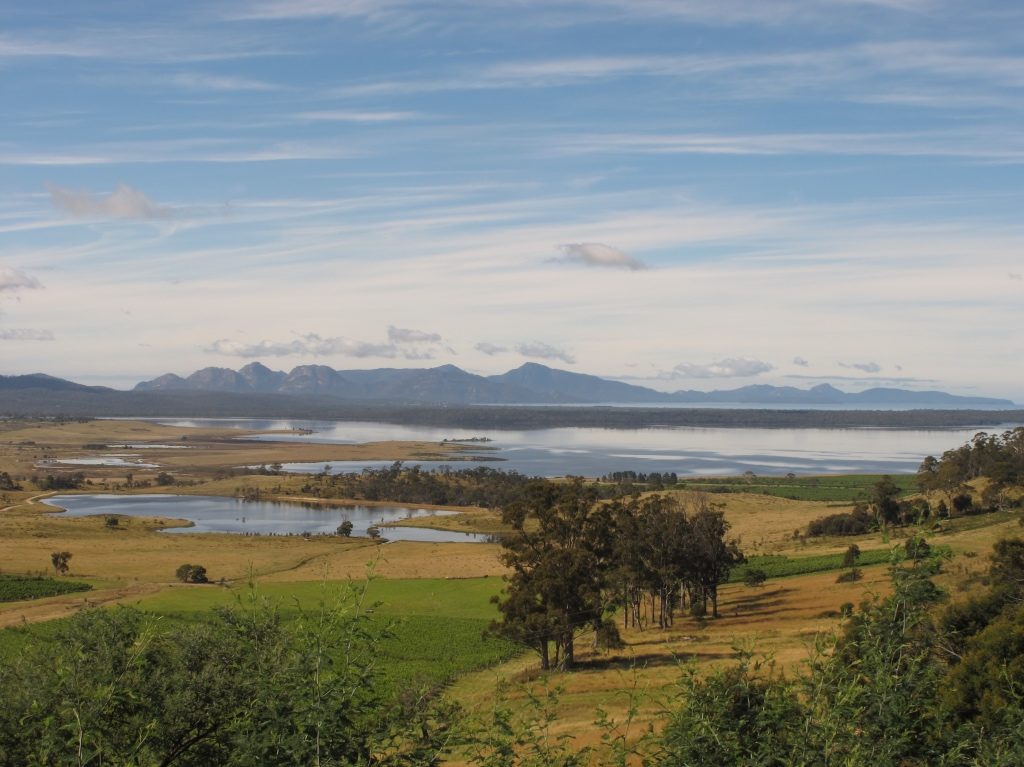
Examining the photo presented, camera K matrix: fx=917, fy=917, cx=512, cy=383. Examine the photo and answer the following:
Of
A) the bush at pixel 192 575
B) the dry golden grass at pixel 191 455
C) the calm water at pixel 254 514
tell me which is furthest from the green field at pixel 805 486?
the dry golden grass at pixel 191 455

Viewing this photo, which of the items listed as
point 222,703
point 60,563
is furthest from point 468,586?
point 222,703

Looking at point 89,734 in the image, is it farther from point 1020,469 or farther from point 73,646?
point 1020,469

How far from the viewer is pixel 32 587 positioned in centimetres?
5069

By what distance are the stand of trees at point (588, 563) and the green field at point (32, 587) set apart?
27242 millimetres

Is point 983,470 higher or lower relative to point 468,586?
higher

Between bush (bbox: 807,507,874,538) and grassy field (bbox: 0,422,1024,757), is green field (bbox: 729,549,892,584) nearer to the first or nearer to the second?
grassy field (bbox: 0,422,1024,757)

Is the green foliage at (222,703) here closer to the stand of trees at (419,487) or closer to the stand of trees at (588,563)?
the stand of trees at (588,563)

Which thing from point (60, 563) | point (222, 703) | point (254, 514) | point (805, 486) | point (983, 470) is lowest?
point (254, 514)

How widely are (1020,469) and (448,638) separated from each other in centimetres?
4937

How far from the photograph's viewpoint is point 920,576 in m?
9.87

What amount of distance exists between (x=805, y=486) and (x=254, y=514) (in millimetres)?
66049

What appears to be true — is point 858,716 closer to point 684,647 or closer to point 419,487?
point 684,647

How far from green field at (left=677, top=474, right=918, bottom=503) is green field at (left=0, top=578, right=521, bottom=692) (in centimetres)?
5320

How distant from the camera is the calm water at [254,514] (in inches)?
3431
